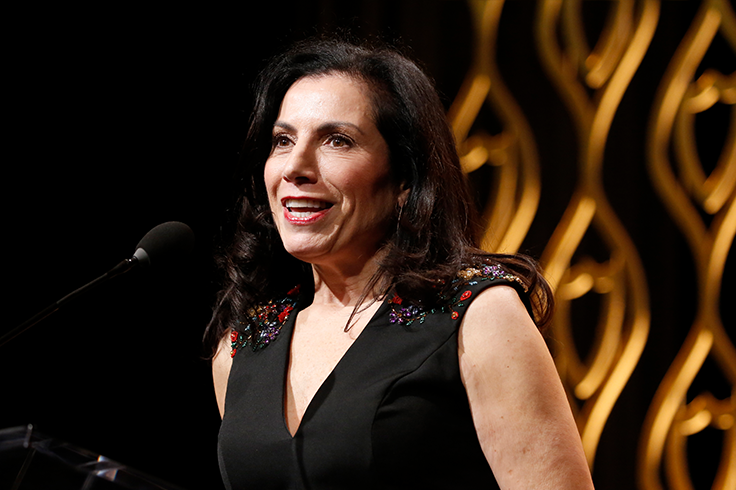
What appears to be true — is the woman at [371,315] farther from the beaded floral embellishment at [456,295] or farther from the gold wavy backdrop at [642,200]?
the gold wavy backdrop at [642,200]

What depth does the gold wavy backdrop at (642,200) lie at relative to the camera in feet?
6.13

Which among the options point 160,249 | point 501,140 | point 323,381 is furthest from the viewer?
point 501,140

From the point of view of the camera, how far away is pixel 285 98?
138 cm

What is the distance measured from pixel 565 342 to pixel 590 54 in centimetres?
74

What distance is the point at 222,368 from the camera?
1.50 metres

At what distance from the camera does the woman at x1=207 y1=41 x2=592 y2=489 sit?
3.55 feet

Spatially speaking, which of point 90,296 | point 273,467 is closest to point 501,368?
point 273,467

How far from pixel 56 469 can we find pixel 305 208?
55 cm

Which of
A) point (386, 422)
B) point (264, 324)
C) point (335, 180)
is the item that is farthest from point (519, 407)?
point (264, 324)

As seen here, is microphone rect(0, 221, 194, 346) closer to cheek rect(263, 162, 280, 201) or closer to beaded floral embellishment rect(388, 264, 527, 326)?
cheek rect(263, 162, 280, 201)

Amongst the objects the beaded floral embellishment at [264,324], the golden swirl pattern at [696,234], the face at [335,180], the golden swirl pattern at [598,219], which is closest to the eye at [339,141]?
the face at [335,180]

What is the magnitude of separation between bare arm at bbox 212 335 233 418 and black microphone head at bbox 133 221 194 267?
1.42 feet

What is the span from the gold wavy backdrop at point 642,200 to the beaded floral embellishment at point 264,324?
0.60 metres

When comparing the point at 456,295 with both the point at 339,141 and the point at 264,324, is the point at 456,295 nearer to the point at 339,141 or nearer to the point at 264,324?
the point at 339,141
